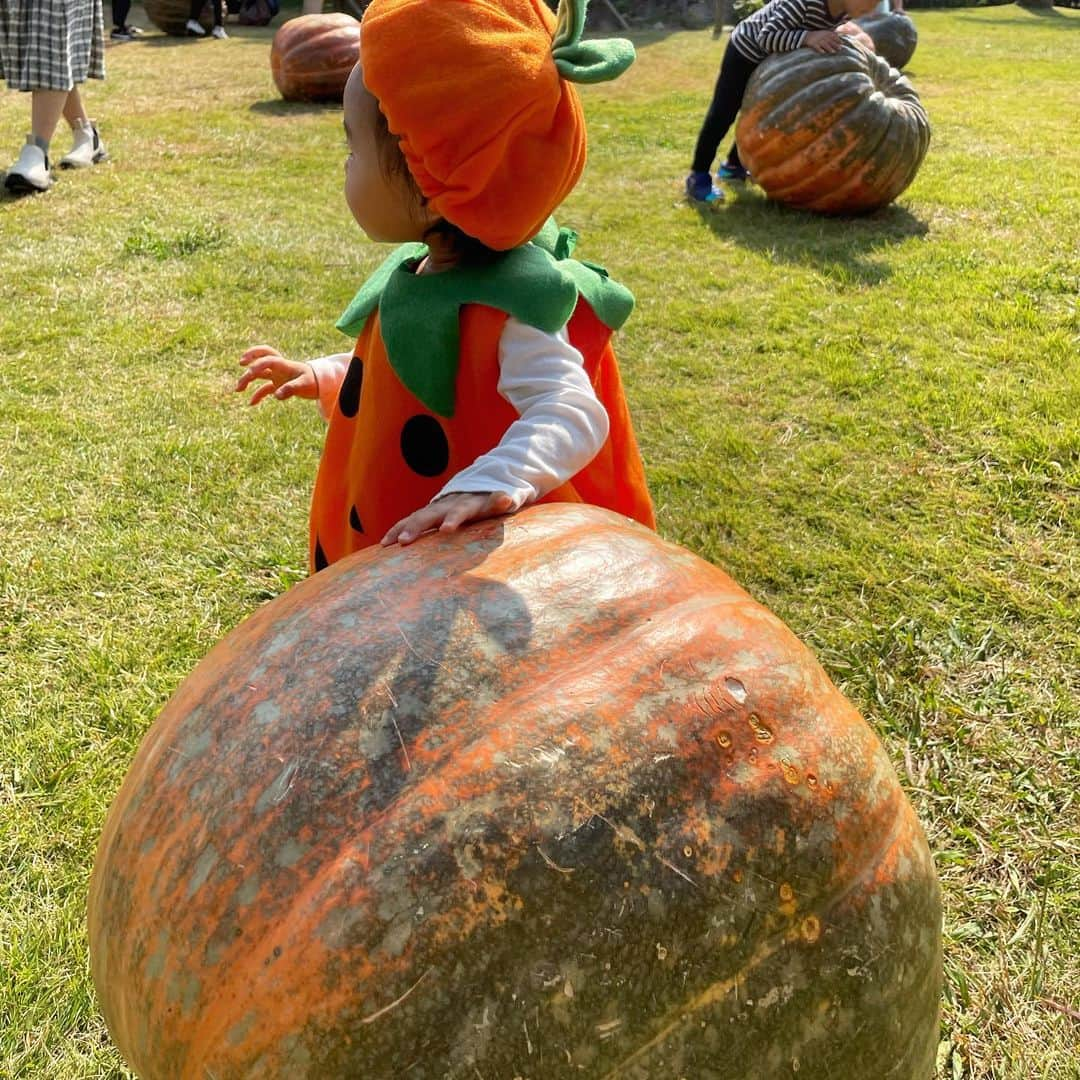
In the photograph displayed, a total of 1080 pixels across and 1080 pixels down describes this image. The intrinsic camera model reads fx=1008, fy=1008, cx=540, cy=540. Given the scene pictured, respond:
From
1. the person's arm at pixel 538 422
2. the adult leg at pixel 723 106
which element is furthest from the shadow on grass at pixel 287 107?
the person's arm at pixel 538 422

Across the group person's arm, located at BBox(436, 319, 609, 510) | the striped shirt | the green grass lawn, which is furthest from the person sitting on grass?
person's arm, located at BBox(436, 319, 609, 510)

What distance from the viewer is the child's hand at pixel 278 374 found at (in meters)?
2.73

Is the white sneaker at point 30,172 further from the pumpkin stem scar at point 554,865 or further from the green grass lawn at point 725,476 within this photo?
the pumpkin stem scar at point 554,865

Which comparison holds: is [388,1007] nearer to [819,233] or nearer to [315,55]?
[819,233]

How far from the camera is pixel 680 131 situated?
1095cm

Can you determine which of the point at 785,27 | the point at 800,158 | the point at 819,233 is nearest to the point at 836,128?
the point at 800,158

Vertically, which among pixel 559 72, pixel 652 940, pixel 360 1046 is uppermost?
pixel 559 72

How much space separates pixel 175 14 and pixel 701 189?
48.0ft

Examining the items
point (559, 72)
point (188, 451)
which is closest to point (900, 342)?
point (188, 451)

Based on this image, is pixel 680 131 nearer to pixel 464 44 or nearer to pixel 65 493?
pixel 65 493

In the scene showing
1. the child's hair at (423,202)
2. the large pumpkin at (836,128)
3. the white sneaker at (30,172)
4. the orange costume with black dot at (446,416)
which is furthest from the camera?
the white sneaker at (30,172)

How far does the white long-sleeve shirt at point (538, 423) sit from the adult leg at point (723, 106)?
22.3 feet

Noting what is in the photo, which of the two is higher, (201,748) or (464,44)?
(464,44)

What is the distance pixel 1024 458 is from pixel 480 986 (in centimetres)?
390
